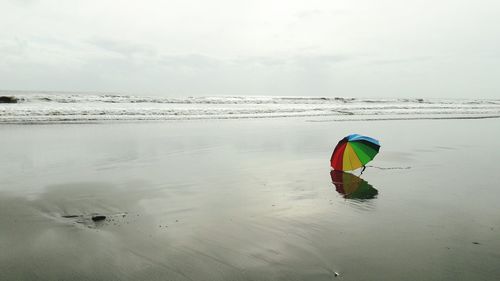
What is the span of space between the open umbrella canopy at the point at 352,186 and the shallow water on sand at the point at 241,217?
0.10m

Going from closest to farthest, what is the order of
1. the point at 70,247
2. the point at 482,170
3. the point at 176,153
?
1. the point at 70,247
2. the point at 482,170
3. the point at 176,153

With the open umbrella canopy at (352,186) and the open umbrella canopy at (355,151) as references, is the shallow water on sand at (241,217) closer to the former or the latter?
the open umbrella canopy at (352,186)

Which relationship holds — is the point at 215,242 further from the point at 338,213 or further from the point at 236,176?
the point at 236,176

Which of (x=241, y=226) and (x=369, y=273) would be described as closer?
(x=369, y=273)

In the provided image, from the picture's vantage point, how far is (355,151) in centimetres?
914

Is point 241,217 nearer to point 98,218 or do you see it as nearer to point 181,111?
point 98,218

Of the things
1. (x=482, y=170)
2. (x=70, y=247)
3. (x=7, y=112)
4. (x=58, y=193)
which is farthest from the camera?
(x=7, y=112)

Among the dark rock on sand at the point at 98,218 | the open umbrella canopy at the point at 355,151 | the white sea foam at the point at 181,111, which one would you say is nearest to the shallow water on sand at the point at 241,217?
the dark rock on sand at the point at 98,218

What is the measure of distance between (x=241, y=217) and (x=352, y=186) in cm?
328

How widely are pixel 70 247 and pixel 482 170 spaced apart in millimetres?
10053

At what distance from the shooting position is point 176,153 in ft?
40.9

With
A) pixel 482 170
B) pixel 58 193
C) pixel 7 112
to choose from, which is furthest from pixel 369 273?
pixel 7 112

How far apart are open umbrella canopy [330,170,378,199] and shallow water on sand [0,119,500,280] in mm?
98

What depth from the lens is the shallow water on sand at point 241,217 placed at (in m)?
4.32
